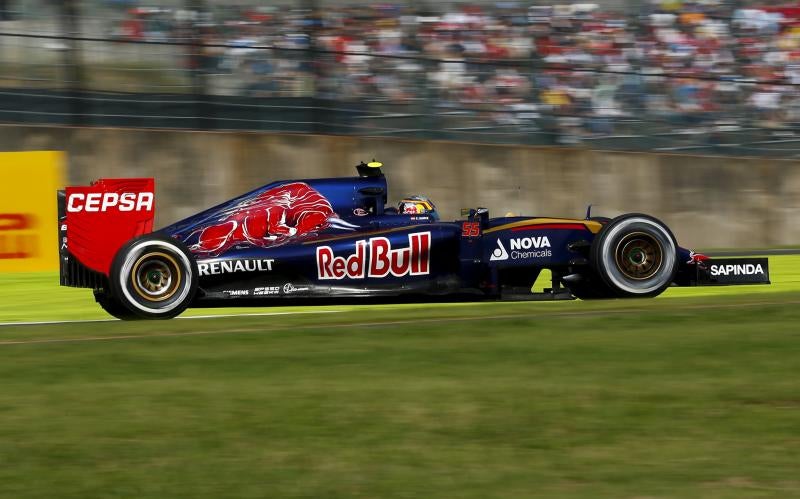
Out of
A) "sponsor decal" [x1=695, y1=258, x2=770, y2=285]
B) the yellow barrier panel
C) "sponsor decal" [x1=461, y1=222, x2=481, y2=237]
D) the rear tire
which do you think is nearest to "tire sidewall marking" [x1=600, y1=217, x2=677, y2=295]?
the rear tire

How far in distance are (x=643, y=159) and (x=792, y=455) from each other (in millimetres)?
13314

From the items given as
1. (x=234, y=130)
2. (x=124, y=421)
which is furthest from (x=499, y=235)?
(x=234, y=130)

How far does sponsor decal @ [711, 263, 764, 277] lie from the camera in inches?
398

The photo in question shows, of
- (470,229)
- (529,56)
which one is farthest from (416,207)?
(529,56)

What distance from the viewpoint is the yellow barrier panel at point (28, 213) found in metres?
13.5

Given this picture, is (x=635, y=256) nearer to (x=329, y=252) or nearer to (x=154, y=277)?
(x=329, y=252)

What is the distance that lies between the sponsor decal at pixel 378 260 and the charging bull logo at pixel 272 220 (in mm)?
416

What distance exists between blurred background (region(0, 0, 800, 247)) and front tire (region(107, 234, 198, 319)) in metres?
6.85

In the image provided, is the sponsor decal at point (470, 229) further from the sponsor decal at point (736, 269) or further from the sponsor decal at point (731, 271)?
the sponsor decal at point (736, 269)

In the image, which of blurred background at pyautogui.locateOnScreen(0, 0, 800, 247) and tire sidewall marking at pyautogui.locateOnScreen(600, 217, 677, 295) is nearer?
tire sidewall marking at pyautogui.locateOnScreen(600, 217, 677, 295)

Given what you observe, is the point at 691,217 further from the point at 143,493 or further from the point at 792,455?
the point at 143,493

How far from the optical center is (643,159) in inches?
709

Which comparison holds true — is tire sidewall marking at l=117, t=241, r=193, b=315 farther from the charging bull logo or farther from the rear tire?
the rear tire

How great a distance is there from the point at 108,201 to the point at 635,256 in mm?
4347
